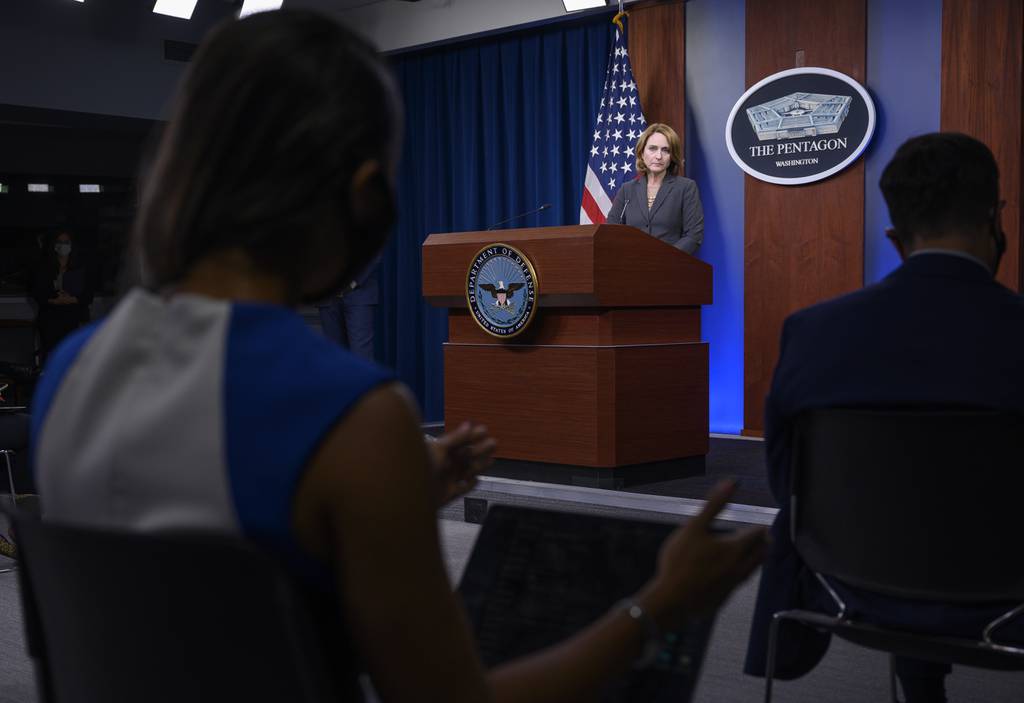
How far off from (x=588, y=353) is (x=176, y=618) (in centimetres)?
340

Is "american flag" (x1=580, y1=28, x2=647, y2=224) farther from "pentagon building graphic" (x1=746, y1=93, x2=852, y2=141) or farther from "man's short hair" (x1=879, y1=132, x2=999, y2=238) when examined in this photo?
"man's short hair" (x1=879, y1=132, x2=999, y2=238)

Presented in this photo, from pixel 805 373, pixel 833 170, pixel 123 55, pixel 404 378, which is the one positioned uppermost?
pixel 123 55

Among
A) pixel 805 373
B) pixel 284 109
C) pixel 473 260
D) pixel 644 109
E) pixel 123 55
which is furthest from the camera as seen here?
pixel 123 55

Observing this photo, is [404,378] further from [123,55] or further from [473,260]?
[473,260]

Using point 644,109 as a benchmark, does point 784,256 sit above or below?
below

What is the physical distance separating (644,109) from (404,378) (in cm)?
280

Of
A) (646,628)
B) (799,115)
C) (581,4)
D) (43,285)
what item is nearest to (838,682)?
(646,628)

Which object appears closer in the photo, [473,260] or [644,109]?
[473,260]

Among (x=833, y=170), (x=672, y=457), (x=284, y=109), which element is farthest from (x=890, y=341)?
(x=833, y=170)

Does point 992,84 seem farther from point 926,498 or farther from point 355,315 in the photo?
point 926,498

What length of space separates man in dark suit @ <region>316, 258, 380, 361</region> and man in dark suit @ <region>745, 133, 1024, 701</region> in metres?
5.65

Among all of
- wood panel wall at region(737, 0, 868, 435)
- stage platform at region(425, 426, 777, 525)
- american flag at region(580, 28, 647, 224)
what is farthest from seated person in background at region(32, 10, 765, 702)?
american flag at region(580, 28, 647, 224)

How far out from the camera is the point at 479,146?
25.0 ft

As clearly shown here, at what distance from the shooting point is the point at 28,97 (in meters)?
7.30
